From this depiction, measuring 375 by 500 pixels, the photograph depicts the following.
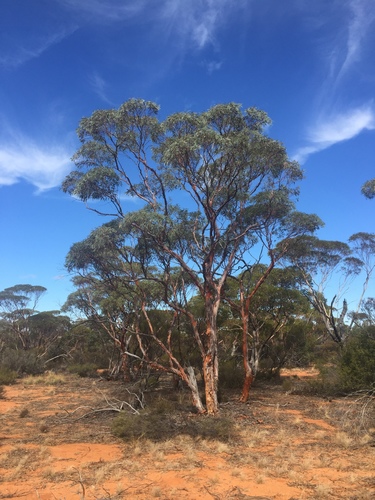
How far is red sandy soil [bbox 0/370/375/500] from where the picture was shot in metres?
6.23

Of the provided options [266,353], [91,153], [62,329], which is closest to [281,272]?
[266,353]

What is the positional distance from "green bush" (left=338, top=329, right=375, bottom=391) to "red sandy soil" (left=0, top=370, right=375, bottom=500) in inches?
85.8

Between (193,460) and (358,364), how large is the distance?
9.68 metres

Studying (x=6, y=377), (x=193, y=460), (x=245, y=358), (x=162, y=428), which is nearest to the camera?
(x=193, y=460)

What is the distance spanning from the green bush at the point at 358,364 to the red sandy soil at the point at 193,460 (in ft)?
7.15

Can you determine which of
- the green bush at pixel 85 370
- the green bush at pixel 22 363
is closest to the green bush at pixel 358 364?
the green bush at pixel 85 370

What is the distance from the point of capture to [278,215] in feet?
45.5

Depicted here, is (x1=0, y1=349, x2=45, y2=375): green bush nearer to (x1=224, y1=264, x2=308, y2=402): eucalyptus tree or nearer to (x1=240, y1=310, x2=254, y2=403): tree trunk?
(x1=224, y1=264, x2=308, y2=402): eucalyptus tree

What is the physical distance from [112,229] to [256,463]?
25.8 ft

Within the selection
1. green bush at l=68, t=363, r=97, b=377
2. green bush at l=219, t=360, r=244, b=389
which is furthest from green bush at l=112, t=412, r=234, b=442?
green bush at l=68, t=363, r=97, b=377

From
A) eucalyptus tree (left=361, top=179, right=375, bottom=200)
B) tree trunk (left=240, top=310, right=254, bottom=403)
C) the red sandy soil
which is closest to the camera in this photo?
the red sandy soil

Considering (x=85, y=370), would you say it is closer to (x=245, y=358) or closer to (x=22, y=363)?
(x=22, y=363)

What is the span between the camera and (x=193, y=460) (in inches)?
311

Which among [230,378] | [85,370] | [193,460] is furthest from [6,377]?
[193,460]
